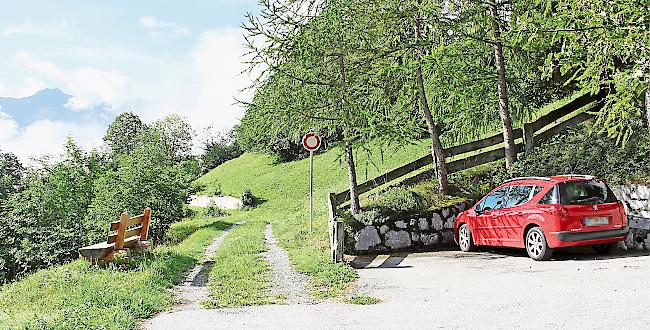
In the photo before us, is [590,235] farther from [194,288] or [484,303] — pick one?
[194,288]

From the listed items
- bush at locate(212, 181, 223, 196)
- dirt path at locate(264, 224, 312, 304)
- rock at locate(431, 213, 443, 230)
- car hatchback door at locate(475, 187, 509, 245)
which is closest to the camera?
dirt path at locate(264, 224, 312, 304)

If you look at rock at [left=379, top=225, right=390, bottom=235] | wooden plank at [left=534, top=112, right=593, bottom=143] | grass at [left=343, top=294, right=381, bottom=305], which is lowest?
grass at [left=343, top=294, right=381, bottom=305]

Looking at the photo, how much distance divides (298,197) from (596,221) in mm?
24669

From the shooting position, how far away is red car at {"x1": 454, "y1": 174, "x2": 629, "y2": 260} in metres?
9.81

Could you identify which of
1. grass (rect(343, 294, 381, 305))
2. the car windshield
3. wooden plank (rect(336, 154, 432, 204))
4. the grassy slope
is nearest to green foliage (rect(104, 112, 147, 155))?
the grassy slope

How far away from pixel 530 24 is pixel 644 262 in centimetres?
452

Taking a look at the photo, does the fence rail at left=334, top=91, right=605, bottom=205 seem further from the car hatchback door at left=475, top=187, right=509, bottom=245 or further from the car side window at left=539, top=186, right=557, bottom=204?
the car side window at left=539, top=186, right=557, bottom=204

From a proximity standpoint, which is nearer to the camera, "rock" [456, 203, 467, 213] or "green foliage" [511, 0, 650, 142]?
"green foliage" [511, 0, 650, 142]

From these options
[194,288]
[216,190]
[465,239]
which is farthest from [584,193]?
[216,190]

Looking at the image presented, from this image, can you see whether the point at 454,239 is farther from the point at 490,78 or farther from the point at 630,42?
the point at 630,42

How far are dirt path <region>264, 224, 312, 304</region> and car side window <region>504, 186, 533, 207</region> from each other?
4.36 m

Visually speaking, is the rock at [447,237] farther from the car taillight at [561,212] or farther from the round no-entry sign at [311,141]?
the round no-entry sign at [311,141]

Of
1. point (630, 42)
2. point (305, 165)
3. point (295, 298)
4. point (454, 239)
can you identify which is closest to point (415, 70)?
point (454, 239)

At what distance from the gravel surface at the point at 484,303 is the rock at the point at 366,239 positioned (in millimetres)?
2337
